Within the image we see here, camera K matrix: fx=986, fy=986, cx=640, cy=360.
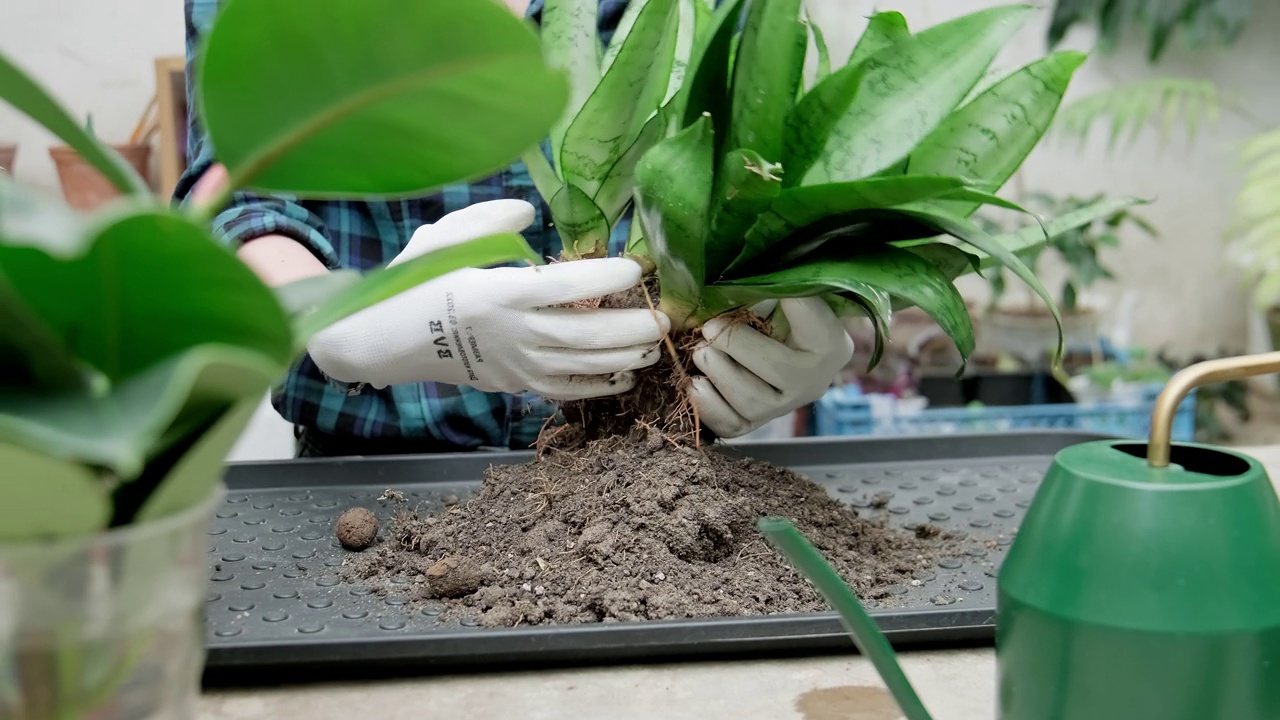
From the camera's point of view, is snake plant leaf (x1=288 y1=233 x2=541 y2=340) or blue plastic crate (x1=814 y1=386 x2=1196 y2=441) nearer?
snake plant leaf (x1=288 y1=233 x2=541 y2=340)

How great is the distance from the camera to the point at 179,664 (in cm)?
26

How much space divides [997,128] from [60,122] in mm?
539

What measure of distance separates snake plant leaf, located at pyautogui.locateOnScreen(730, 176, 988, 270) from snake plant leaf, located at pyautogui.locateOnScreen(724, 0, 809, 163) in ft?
0.16

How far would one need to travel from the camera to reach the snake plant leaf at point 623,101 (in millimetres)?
605

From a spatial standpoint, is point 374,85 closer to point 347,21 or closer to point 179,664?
point 347,21

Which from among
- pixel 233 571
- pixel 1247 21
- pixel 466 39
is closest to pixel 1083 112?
pixel 1247 21

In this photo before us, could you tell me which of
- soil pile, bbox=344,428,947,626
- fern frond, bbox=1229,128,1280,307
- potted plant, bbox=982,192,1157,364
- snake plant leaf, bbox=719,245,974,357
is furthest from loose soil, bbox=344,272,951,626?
potted plant, bbox=982,192,1157,364

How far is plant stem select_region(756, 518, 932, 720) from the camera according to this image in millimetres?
311

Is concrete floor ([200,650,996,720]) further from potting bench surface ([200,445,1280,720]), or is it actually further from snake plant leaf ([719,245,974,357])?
snake plant leaf ([719,245,974,357])

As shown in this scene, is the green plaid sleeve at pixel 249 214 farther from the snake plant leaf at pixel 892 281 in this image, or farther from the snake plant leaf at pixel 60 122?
the snake plant leaf at pixel 60 122

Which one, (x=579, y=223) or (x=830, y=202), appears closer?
(x=830, y=202)

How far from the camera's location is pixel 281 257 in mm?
838

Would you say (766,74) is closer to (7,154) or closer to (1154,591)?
(1154,591)

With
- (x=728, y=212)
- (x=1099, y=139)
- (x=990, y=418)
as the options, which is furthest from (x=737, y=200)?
(x=1099, y=139)
